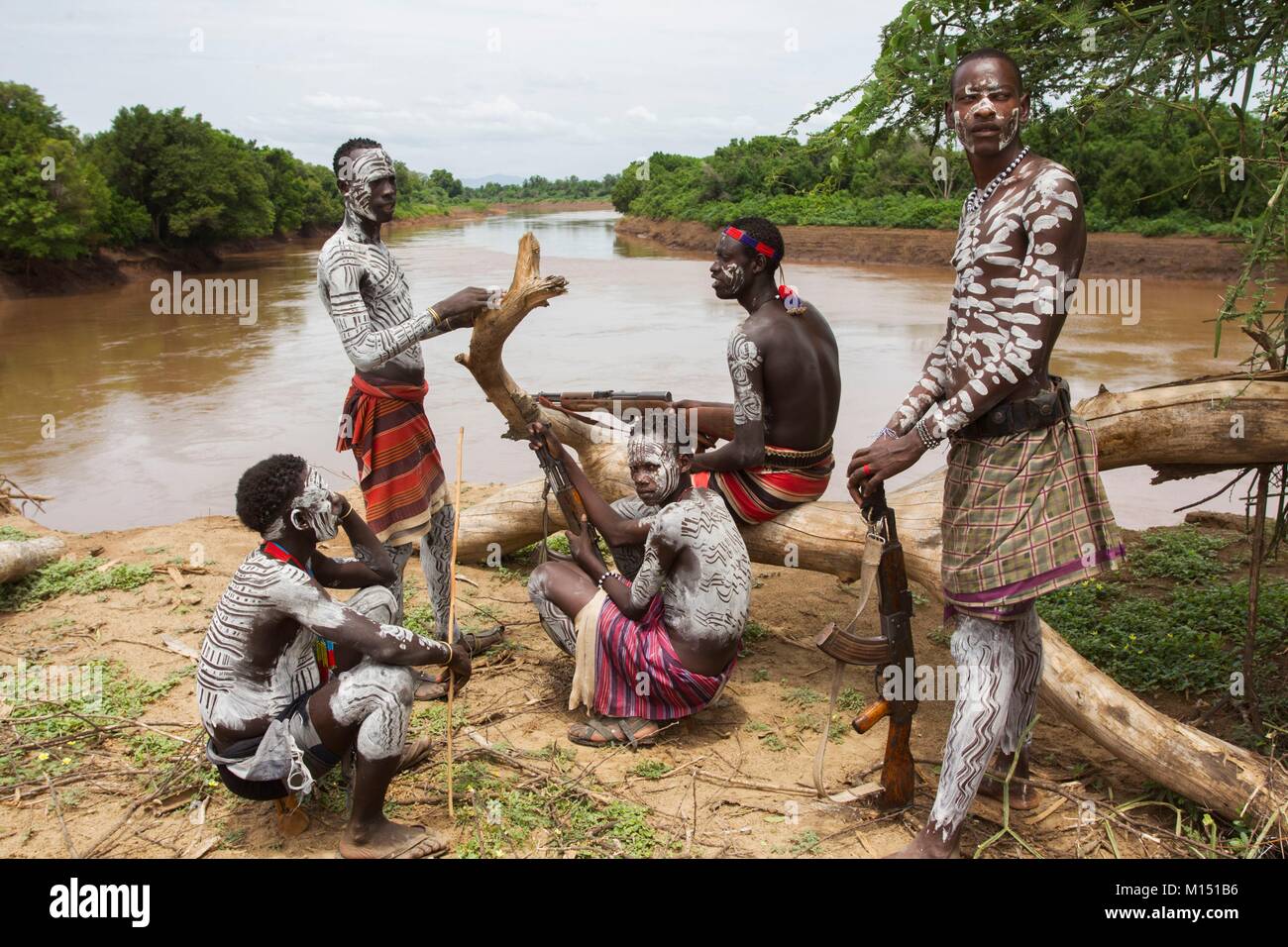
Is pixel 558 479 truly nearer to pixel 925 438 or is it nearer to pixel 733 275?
pixel 733 275

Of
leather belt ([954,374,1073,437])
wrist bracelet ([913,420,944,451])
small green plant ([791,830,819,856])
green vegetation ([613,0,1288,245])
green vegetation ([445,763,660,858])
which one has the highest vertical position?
green vegetation ([613,0,1288,245])

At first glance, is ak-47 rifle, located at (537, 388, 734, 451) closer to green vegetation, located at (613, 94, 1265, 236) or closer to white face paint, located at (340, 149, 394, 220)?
green vegetation, located at (613, 94, 1265, 236)

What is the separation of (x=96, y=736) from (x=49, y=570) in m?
2.29

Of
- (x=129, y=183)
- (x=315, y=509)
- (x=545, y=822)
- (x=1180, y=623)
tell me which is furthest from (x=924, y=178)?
(x=129, y=183)

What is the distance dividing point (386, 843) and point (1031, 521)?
222cm

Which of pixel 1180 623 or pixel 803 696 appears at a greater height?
pixel 1180 623

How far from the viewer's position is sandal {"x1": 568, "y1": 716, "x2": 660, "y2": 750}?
3859 millimetres

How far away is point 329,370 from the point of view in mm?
14172

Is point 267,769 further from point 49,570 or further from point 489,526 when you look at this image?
point 49,570

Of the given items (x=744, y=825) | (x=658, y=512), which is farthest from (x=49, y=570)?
(x=744, y=825)

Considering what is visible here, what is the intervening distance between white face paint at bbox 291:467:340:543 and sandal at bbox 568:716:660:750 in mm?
1368

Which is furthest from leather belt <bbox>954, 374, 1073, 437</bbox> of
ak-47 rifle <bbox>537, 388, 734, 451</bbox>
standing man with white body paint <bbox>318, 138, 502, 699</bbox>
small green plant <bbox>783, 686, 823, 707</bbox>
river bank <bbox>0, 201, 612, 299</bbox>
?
river bank <bbox>0, 201, 612, 299</bbox>

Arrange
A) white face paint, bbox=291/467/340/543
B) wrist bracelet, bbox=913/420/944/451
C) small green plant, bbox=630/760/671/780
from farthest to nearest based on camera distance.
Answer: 1. small green plant, bbox=630/760/671/780
2. white face paint, bbox=291/467/340/543
3. wrist bracelet, bbox=913/420/944/451

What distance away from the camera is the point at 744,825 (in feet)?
10.8
